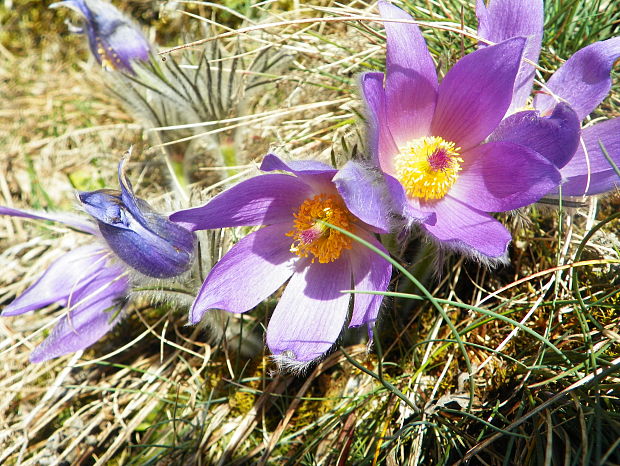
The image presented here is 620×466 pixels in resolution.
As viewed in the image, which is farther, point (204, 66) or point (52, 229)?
point (52, 229)

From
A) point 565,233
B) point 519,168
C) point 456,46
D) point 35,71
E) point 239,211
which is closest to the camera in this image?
point 519,168

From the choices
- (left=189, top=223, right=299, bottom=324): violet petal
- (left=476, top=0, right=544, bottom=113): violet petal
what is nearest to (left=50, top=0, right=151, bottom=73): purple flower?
(left=189, top=223, right=299, bottom=324): violet petal

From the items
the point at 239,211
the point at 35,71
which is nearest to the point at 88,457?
the point at 239,211

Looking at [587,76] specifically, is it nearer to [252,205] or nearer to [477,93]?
[477,93]

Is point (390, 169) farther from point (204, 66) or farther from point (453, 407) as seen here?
point (204, 66)

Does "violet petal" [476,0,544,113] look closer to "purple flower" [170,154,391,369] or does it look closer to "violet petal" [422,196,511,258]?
"violet petal" [422,196,511,258]

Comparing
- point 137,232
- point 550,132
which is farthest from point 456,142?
point 137,232
